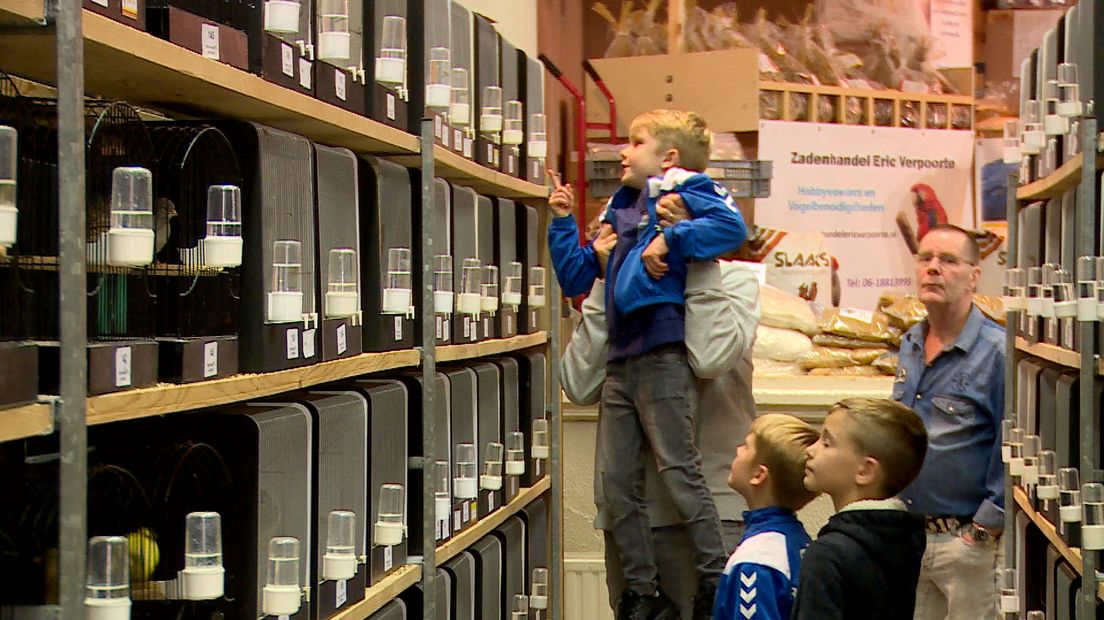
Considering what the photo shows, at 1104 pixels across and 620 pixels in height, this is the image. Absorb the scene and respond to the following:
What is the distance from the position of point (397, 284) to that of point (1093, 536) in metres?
1.40

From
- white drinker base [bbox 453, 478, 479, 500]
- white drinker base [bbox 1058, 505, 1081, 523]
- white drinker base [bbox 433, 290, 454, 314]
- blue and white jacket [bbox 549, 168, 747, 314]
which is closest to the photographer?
white drinker base [bbox 1058, 505, 1081, 523]

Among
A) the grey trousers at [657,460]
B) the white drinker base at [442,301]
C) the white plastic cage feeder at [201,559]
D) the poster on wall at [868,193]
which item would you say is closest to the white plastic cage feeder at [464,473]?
the white drinker base at [442,301]

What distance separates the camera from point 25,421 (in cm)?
151

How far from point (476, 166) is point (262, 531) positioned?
160 centimetres

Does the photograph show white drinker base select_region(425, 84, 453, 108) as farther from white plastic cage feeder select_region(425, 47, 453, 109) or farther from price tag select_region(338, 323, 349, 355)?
price tag select_region(338, 323, 349, 355)

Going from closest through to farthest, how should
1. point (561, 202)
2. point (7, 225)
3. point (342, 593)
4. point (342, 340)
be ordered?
point (7, 225), point (342, 593), point (342, 340), point (561, 202)

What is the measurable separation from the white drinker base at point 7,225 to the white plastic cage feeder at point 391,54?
130cm

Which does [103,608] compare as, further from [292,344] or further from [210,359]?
[292,344]

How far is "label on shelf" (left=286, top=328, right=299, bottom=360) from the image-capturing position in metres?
2.26

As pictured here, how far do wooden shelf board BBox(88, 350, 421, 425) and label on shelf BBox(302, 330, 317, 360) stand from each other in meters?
0.02

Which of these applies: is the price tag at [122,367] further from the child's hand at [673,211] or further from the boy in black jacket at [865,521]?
the child's hand at [673,211]

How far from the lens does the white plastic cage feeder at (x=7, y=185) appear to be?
1463 millimetres

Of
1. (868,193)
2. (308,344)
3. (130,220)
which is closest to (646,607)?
(308,344)

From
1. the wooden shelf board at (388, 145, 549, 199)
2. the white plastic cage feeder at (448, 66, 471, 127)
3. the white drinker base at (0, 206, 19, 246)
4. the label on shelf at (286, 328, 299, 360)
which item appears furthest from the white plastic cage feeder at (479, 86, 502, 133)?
the white drinker base at (0, 206, 19, 246)
